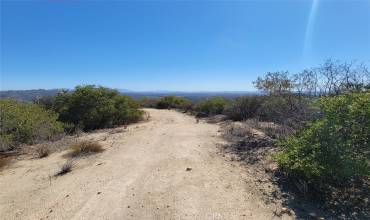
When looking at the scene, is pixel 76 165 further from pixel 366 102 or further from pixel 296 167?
pixel 366 102

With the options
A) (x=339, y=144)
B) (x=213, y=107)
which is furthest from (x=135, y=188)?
(x=213, y=107)

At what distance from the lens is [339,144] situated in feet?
17.5

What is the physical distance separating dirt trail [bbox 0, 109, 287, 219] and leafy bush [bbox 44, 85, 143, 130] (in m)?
7.87

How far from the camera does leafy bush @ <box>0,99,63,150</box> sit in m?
11.1

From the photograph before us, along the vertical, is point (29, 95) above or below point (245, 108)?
below

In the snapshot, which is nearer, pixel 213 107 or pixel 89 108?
pixel 89 108

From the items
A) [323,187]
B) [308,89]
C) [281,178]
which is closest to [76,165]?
[281,178]

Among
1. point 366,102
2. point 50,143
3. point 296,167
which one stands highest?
point 366,102

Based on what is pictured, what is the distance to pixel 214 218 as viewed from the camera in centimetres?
475

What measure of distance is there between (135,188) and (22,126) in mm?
7672

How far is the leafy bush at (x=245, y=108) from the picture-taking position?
18219 millimetres

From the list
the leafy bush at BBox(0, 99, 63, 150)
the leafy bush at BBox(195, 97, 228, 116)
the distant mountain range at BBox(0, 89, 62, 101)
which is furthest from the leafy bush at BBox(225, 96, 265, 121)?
the distant mountain range at BBox(0, 89, 62, 101)

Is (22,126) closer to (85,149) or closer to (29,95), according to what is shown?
(85,149)

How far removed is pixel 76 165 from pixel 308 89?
9283mm
